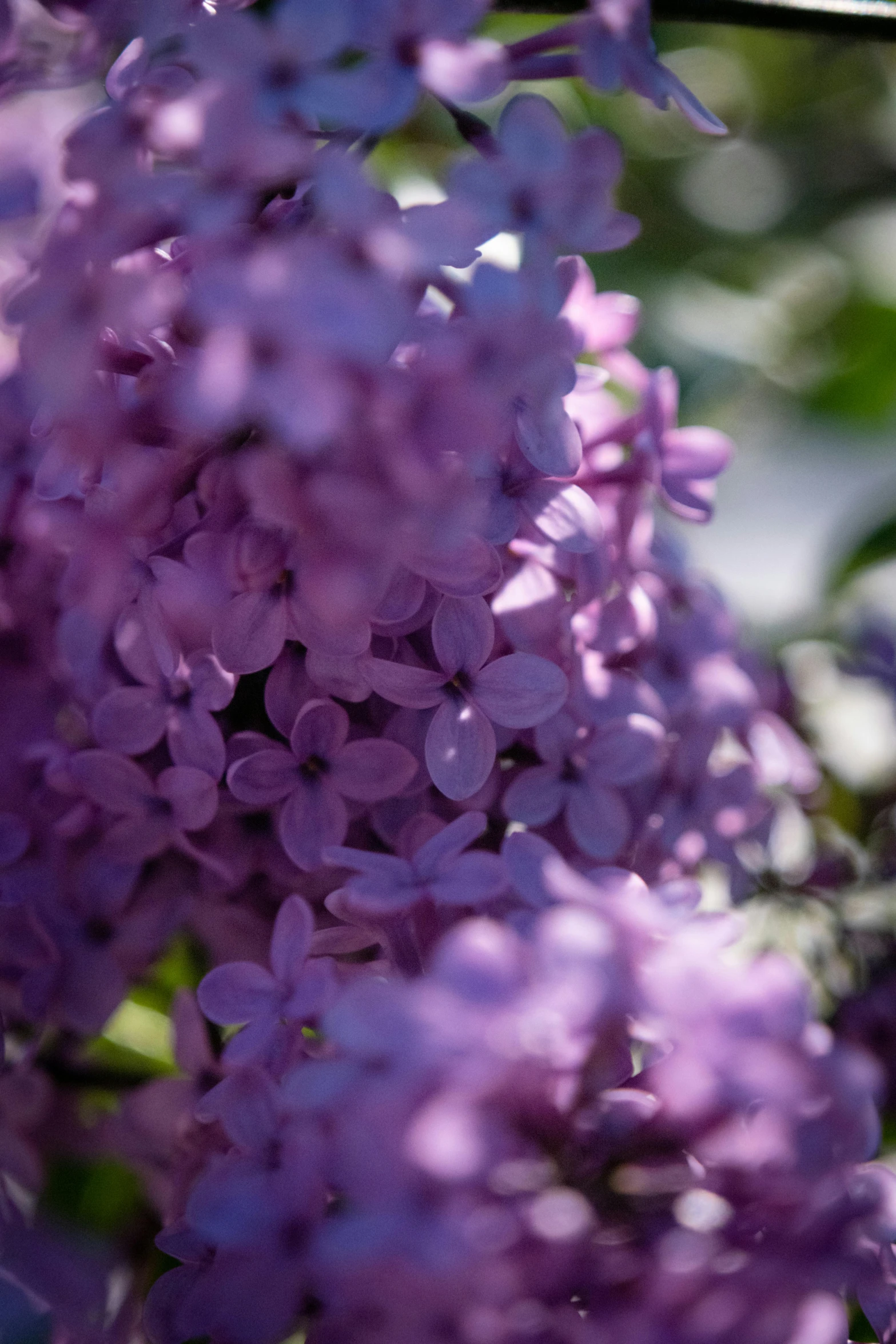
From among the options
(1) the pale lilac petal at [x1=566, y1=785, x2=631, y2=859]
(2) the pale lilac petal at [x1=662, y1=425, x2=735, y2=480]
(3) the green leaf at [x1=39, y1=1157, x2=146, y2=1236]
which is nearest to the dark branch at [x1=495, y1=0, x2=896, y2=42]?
(2) the pale lilac petal at [x1=662, y1=425, x2=735, y2=480]


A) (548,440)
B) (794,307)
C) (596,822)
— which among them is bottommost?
(794,307)

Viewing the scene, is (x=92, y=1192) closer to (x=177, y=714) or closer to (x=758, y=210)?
(x=177, y=714)

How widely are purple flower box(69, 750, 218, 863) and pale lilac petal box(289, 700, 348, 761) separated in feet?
0.09

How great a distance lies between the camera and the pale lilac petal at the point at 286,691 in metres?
0.35

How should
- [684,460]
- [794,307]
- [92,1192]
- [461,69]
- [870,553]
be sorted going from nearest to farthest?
[461,69], [684,460], [92,1192], [870,553], [794,307]

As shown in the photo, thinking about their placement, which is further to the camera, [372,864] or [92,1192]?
[92,1192]

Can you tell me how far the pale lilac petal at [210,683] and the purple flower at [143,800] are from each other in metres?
0.02

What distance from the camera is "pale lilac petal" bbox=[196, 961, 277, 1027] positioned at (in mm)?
333

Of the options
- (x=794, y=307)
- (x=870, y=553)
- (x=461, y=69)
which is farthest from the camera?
(x=794, y=307)

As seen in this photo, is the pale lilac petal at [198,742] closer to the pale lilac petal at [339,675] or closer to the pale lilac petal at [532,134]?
the pale lilac petal at [339,675]

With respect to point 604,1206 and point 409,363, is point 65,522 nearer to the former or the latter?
point 409,363

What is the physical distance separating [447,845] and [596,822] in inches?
2.7

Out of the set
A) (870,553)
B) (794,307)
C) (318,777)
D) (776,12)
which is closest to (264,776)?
(318,777)

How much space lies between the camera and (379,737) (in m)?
0.36
